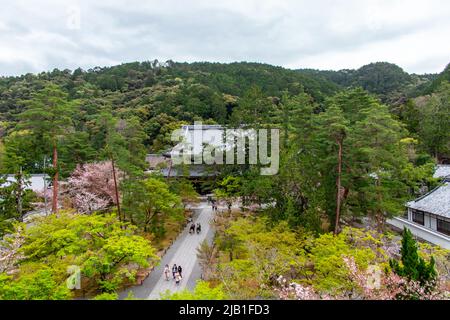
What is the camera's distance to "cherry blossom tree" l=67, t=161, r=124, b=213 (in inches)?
896

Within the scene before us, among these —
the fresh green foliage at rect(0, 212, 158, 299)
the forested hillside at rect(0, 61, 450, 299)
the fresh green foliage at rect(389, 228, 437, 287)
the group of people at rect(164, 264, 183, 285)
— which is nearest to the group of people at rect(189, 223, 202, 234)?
the forested hillside at rect(0, 61, 450, 299)

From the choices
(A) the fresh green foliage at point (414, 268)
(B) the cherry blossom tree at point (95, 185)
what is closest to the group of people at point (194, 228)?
(B) the cherry blossom tree at point (95, 185)

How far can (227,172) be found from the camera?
80.2 feet

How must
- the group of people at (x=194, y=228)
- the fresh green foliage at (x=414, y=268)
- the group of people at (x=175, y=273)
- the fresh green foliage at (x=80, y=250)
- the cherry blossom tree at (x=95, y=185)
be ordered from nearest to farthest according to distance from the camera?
the fresh green foliage at (x=414, y=268) < the fresh green foliage at (x=80, y=250) < the group of people at (x=175, y=273) < the group of people at (x=194, y=228) < the cherry blossom tree at (x=95, y=185)

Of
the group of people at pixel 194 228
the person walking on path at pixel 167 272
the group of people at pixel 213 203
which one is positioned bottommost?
the person walking on path at pixel 167 272

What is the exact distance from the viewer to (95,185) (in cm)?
2342

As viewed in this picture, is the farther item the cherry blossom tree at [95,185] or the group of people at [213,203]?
the group of people at [213,203]

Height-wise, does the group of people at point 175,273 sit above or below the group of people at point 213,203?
below

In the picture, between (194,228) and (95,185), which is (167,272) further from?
(95,185)

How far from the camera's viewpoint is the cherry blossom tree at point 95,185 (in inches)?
896

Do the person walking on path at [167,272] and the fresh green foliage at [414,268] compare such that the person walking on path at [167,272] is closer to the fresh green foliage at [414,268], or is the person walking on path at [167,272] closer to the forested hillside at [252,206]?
the forested hillside at [252,206]

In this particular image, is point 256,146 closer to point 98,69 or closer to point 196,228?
point 196,228

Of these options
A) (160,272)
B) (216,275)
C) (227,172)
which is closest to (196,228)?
(227,172)

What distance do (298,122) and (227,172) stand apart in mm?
7169
